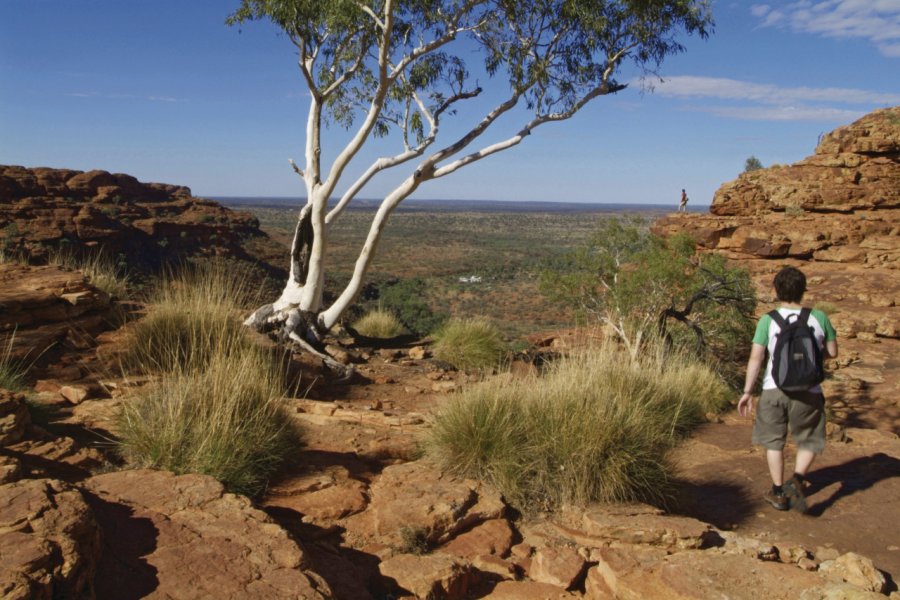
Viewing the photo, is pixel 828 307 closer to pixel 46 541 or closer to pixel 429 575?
pixel 429 575

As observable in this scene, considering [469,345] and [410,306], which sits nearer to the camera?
[469,345]

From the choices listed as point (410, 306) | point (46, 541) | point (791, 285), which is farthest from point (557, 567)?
point (410, 306)

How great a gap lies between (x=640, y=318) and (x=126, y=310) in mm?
7449

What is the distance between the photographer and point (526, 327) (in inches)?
918

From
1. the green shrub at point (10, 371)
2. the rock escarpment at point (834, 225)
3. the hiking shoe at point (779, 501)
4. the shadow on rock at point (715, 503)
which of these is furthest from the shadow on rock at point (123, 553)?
the rock escarpment at point (834, 225)

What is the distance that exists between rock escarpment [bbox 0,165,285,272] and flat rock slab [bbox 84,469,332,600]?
14972 mm

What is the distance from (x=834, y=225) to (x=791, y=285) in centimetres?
1503

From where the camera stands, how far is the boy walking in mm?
4602

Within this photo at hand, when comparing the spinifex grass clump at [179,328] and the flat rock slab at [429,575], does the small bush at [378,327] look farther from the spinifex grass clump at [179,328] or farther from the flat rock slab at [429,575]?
the flat rock slab at [429,575]

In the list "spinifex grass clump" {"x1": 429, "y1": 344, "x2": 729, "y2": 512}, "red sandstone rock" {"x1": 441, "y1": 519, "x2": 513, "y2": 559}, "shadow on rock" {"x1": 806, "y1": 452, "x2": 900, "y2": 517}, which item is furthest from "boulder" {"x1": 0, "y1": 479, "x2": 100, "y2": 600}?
"shadow on rock" {"x1": 806, "y1": 452, "x2": 900, "y2": 517}

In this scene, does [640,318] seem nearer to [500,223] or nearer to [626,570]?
[626,570]

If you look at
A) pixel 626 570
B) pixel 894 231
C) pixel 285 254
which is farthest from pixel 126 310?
pixel 285 254

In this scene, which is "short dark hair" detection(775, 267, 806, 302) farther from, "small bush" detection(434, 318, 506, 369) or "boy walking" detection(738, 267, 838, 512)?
"small bush" detection(434, 318, 506, 369)

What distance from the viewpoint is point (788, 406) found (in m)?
4.72
